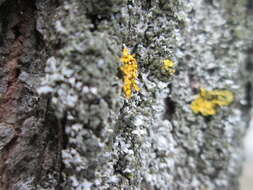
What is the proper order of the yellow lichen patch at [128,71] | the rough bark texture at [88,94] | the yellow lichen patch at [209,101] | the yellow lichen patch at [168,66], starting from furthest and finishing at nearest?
the yellow lichen patch at [209,101] < the yellow lichen patch at [168,66] < the yellow lichen patch at [128,71] < the rough bark texture at [88,94]

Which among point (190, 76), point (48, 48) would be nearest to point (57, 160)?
point (48, 48)

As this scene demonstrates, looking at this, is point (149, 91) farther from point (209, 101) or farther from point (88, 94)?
point (209, 101)

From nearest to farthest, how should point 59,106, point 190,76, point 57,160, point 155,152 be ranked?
point 59,106 < point 57,160 < point 155,152 < point 190,76

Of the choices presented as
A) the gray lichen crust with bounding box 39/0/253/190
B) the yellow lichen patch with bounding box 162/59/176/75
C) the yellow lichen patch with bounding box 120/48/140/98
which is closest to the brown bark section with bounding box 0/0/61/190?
the gray lichen crust with bounding box 39/0/253/190

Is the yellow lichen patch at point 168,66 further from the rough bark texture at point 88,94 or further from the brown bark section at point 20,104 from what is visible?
the brown bark section at point 20,104

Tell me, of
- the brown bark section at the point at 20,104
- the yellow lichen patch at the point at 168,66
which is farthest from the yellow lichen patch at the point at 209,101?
the brown bark section at the point at 20,104

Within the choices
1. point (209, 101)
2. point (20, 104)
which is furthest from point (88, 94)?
point (209, 101)

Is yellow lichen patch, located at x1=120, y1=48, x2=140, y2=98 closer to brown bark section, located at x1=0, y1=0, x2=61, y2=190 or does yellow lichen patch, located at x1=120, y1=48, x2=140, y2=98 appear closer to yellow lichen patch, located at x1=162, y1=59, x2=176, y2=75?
yellow lichen patch, located at x1=162, y1=59, x2=176, y2=75

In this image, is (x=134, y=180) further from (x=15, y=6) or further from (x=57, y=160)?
(x=15, y=6)
